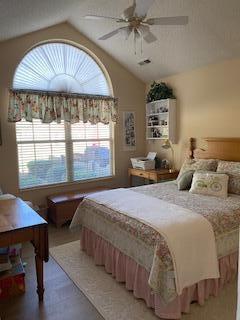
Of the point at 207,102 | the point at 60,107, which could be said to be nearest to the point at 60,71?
the point at 60,107

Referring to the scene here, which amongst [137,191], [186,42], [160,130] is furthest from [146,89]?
[137,191]

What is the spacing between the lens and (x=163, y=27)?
3.60m

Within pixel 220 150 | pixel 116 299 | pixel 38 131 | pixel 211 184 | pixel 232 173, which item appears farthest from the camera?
pixel 38 131

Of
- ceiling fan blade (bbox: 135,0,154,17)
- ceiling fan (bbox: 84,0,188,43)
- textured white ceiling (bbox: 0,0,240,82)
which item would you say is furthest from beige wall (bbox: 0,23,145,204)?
ceiling fan blade (bbox: 135,0,154,17)

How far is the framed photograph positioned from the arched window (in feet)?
1.03

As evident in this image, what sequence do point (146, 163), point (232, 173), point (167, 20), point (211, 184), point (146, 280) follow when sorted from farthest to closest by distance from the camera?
point (146, 163), point (232, 173), point (211, 184), point (167, 20), point (146, 280)

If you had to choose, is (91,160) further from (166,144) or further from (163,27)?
(163,27)

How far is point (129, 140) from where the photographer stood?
5.25 metres

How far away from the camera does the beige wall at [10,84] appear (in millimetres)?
3875

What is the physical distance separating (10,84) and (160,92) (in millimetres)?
2589

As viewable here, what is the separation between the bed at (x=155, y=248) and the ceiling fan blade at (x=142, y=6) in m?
1.91

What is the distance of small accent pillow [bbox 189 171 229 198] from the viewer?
9.94 ft

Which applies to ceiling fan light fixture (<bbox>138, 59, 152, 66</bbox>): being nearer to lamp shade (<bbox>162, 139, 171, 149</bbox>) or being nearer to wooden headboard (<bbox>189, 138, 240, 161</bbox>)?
lamp shade (<bbox>162, 139, 171, 149</bbox>)

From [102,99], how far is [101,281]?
3.23 metres
